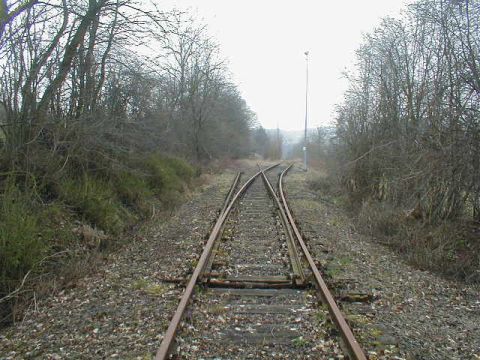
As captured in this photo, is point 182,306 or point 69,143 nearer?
point 182,306

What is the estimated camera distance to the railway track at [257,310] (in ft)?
12.8

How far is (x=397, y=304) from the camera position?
5.20 metres

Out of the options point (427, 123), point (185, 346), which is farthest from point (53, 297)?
point (427, 123)

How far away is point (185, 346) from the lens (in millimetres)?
3945

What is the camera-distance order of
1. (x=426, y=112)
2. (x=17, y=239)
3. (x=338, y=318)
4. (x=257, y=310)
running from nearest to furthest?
1. (x=338, y=318)
2. (x=257, y=310)
3. (x=17, y=239)
4. (x=426, y=112)

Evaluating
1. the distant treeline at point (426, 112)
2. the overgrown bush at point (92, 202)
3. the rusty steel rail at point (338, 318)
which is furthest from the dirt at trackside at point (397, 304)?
the overgrown bush at point (92, 202)

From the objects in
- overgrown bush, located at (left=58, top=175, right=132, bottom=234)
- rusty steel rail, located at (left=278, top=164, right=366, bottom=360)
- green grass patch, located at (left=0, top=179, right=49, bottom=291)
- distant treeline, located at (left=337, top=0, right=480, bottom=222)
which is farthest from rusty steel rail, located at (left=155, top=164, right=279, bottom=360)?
distant treeline, located at (left=337, top=0, right=480, bottom=222)

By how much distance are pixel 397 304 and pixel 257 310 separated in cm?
180

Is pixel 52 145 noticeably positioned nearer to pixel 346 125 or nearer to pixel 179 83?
pixel 346 125

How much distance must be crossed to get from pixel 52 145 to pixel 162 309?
505 cm

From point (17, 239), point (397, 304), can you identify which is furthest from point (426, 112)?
point (17, 239)

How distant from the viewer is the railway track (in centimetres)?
390

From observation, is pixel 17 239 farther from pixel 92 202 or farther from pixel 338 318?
pixel 338 318

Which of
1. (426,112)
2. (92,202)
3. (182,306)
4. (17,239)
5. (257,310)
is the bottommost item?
(257,310)
